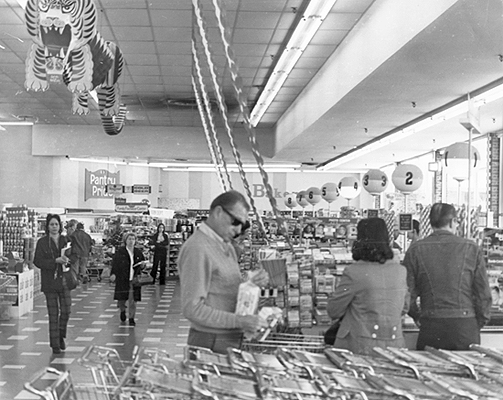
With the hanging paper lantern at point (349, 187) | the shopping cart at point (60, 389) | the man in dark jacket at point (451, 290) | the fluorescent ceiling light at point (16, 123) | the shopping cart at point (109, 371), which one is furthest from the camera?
the hanging paper lantern at point (349, 187)

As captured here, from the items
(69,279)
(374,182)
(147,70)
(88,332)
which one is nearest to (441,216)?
(147,70)

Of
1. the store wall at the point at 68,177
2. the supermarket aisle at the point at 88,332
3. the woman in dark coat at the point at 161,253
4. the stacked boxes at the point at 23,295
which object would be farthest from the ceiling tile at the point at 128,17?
the woman in dark coat at the point at 161,253

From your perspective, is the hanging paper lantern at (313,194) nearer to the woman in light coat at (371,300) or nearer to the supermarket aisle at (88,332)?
the supermarket aisle at (88,332)

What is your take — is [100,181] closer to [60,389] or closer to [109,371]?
[109,371]

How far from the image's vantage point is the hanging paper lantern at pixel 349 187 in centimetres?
980

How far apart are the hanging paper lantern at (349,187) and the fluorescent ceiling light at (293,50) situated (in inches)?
59.3

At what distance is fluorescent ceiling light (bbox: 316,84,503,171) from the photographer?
1038cm

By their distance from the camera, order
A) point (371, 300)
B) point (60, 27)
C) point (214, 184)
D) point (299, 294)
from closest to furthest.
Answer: point (371, 300), point (299, 294), point (60, 27), point (214, 184)

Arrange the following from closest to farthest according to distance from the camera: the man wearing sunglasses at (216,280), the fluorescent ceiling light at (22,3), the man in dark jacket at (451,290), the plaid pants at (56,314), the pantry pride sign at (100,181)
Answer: the man wearing sunglasses at (216,280)
the man in dark jacket at (451,290)
the fluorescent ceiling light at (22,3)
the plaid pants at (56,314)
the pantry pride sign at (100,181)

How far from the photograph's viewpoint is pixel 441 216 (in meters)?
4.04

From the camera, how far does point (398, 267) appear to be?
3648mm

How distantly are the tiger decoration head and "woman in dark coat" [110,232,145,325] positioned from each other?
4.01 metres

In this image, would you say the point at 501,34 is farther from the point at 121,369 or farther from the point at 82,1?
the point at 121,369

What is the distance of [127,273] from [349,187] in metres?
3.19
